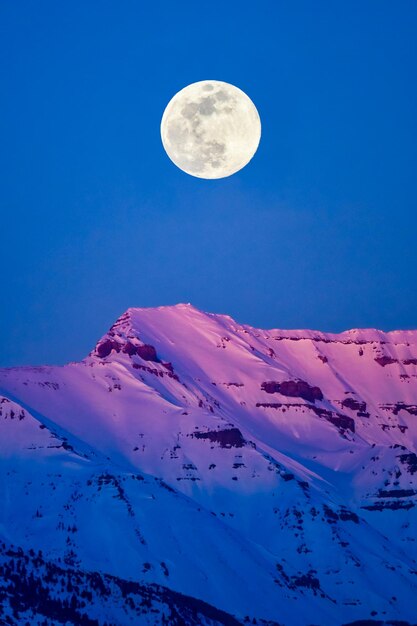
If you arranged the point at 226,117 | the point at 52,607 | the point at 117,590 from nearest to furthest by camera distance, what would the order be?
the point at 226,117 → the point at 52,607 → the point at 117,590

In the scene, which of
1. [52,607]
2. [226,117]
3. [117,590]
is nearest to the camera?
[226,117]

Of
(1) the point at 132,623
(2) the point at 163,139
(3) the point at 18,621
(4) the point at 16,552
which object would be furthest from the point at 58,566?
(2) the point at 163,139

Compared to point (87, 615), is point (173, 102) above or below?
above

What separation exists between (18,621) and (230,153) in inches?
2262

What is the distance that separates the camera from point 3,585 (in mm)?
170375

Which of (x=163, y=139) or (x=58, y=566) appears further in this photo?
(x=58, y=566)

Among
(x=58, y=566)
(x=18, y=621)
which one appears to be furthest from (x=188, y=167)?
(x=58, y=566)

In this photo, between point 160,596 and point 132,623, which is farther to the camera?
point 160,596

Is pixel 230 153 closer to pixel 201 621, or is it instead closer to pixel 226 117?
pixel 226 117

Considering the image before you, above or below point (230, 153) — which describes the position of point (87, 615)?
below

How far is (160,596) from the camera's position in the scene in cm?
19962

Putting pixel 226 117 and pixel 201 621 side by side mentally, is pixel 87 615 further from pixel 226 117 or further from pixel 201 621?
pixel 226 117

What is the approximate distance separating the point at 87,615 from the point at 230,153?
2394 inches

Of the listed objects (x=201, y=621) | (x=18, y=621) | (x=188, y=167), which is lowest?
(x=18, y=621)
